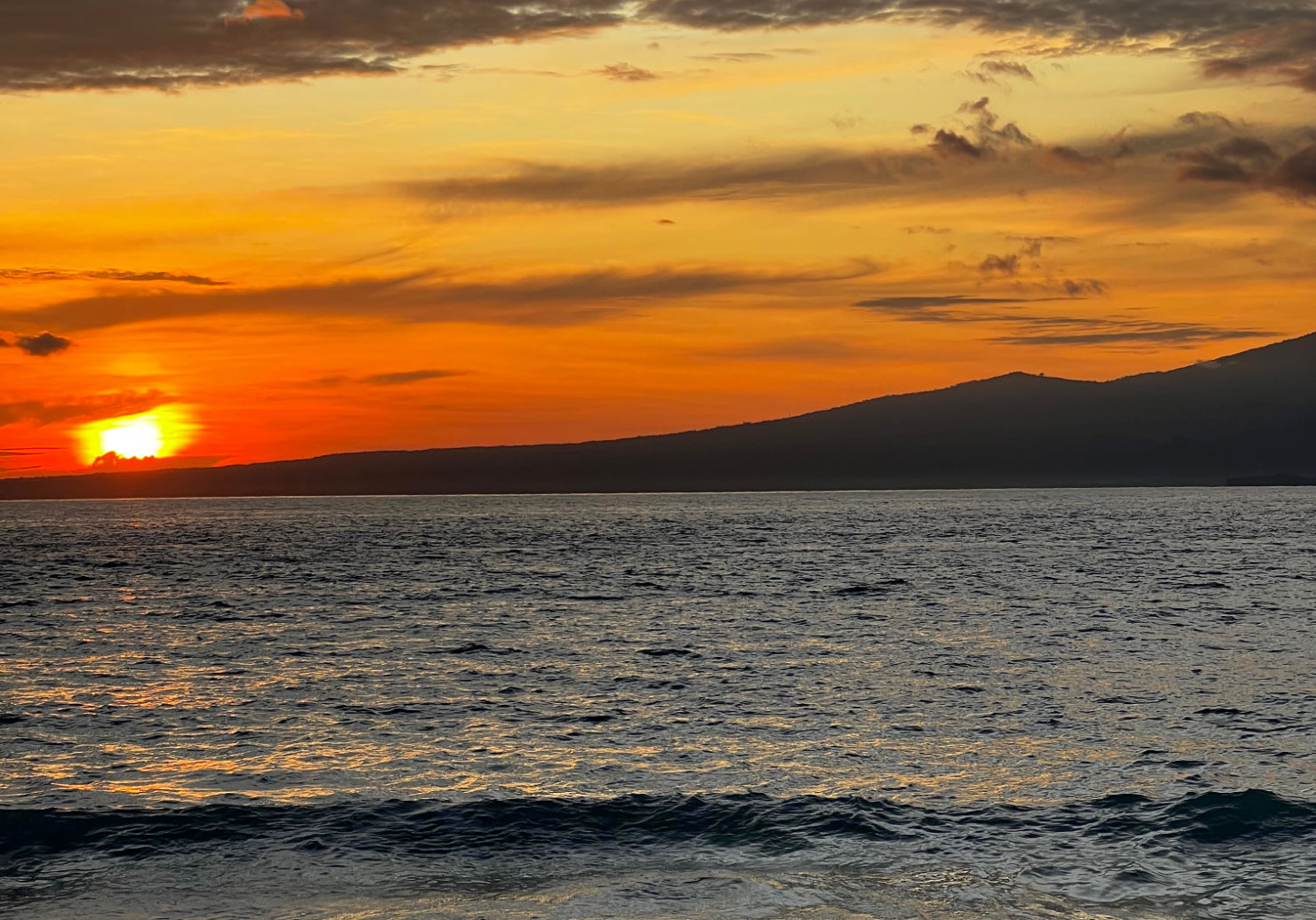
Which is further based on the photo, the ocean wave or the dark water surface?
the ocean wave

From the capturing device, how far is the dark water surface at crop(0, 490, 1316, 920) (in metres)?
18.1

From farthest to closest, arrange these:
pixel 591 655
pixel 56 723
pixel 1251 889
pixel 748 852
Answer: pixel 591 655
pixel 56 723
pixel 748 852
pixel 1251 889

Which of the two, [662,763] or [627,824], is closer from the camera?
[627,824]

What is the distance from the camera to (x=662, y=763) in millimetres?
26234

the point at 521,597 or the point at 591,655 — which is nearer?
the point at 591,655

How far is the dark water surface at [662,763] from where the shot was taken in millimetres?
18078

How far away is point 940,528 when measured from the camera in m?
192

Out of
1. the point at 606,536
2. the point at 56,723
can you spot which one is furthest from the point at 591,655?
the point at 606,536

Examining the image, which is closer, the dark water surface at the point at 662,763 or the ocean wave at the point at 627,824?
the dark water surface at the point at 662,763

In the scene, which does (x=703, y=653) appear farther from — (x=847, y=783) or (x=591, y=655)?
(x=847, y=783)

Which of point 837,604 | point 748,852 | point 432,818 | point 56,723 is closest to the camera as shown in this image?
point 748,852

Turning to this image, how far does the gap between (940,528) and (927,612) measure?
440 feet

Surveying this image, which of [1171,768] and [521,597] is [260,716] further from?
[521,597]

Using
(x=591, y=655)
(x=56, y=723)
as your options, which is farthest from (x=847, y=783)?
(x=591, y=655)
